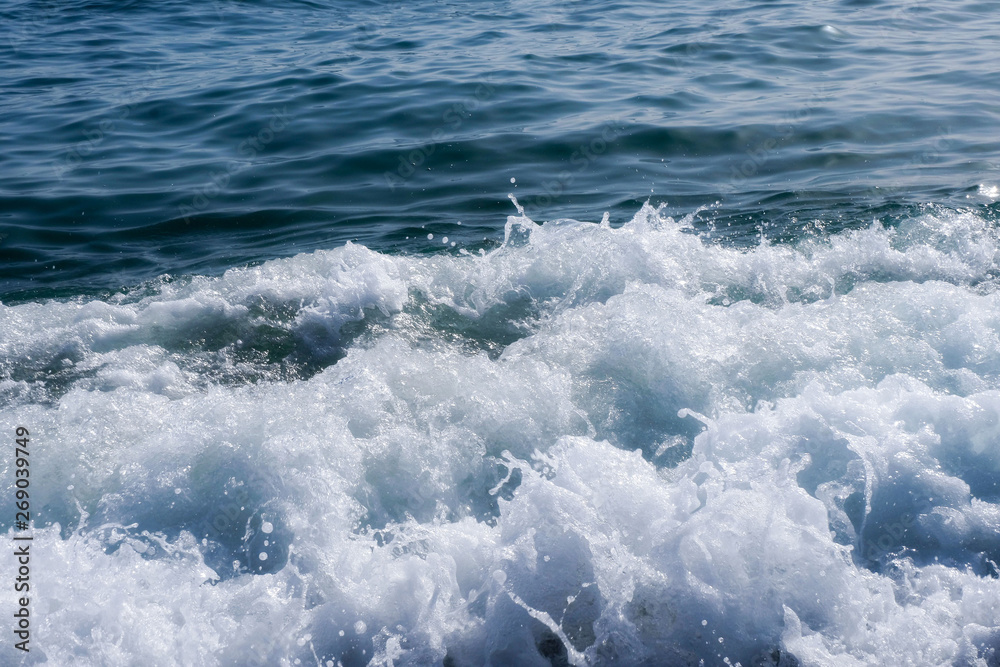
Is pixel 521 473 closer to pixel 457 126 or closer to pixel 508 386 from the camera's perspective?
pixel 508 386

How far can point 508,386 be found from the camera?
12.5 feet

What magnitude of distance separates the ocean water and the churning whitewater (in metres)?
0.01

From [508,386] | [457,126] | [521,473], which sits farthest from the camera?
[457,126]

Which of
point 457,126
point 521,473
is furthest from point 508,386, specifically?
point 457,126

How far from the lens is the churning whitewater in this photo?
2.65 metres

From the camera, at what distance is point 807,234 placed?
589cm

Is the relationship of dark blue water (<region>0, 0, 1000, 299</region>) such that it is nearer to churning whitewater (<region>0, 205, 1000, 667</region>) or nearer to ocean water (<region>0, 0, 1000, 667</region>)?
ocean water (<region>0, 0, 1000, 667</region>)

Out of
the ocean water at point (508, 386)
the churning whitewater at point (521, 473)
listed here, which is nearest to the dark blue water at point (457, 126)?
the ocean water at point (508, 386)

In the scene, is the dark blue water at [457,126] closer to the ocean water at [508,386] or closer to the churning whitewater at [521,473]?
the ocean water at [508,386]

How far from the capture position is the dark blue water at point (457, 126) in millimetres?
6672

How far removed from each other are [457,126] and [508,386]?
568cm

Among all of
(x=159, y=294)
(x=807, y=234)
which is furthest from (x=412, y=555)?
(x=807, y=234)

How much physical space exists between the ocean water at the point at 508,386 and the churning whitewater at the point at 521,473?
14 millimetres

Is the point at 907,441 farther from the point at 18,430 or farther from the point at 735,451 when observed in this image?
the point at 18,430
